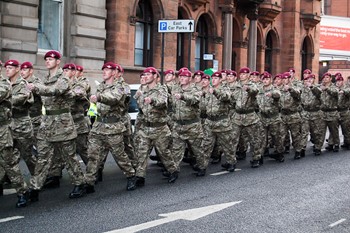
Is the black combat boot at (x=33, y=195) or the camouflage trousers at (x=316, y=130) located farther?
the camouflage trousers at (x=316, y=130)

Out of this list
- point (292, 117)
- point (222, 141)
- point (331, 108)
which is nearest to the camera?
point (222, 141)

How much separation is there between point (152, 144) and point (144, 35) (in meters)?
14.9

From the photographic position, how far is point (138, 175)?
30.2 feet

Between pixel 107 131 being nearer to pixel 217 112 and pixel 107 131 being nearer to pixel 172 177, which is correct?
pixel 172 177

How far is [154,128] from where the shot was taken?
941 centimetres

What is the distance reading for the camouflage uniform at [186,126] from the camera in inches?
403

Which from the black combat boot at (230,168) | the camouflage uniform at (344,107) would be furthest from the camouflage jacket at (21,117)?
the camouflage uniform at (344,107)

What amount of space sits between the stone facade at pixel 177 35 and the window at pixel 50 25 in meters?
0.17

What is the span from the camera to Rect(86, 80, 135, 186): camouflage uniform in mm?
8539

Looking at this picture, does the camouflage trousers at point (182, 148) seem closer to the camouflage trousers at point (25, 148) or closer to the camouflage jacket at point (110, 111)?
the camouflage jacket at point (110, 111)

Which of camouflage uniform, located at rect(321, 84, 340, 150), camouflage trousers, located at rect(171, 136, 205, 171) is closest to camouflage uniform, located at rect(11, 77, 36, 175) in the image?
camouflage trousers, located at rect(171, 136, 205, 171)

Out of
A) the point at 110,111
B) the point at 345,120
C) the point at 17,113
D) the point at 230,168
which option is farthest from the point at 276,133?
the point at 17,113

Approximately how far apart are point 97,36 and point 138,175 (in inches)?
472

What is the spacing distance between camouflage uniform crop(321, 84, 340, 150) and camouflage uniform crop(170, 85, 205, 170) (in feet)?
17.8
